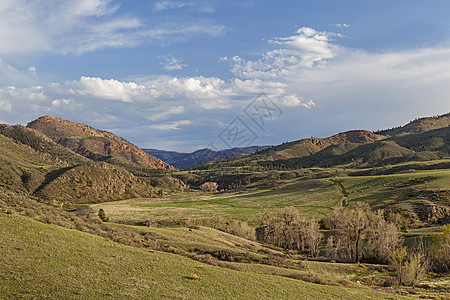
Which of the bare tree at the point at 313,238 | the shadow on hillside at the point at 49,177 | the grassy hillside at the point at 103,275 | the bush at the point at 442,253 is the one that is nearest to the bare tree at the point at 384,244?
the bush at the point at 442,253

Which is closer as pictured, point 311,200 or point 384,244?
point 384,244

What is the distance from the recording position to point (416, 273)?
41.5m

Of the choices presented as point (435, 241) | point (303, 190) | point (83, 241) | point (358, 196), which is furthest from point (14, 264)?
point (303, 190)

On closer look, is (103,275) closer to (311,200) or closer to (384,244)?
(384,244)

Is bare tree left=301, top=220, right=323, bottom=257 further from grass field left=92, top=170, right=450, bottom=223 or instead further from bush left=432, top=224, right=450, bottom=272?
grass field left=92, top=170, right=450, bottom=223

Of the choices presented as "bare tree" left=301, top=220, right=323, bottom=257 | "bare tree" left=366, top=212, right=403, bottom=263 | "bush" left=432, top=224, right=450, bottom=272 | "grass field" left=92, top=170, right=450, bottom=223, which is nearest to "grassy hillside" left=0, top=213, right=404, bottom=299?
"bush" left=432, top=224, right=450, bottom=272

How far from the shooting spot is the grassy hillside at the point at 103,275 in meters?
17.0

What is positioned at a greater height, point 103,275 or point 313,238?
point 103,275

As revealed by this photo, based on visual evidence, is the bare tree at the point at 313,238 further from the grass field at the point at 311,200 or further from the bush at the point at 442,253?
the grass field at the point at 311,200

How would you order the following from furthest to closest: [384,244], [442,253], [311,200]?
[311,200] < [384,244] < [442,253]

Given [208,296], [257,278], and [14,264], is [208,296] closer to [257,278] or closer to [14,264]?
[257,278]

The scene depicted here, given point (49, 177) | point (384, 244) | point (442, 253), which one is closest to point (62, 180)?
point (49, 177)

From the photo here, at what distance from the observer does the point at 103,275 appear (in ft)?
65.0

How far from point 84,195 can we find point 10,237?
126387 millimetres
